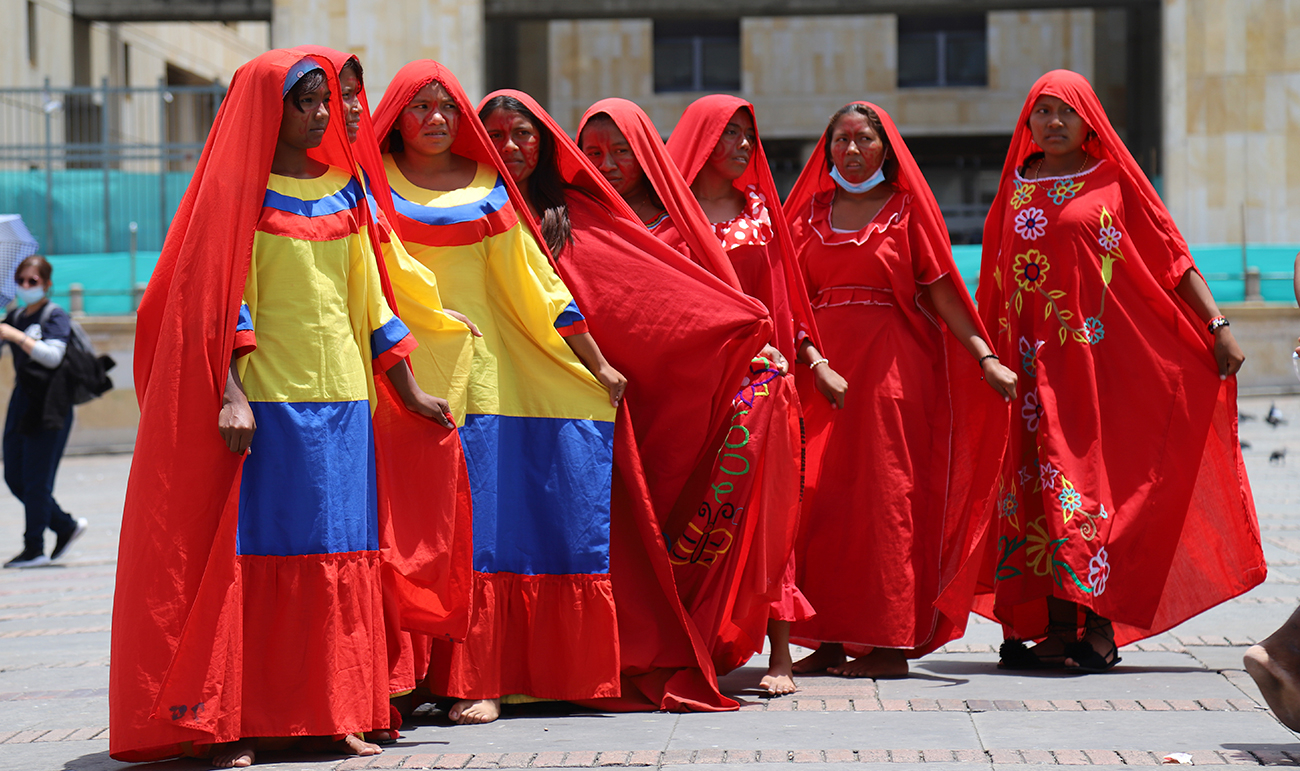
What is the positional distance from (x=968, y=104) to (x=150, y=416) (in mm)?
28030

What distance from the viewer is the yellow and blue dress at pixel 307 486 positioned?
363cm

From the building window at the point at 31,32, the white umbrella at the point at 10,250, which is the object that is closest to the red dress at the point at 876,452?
the white umbrella at the point at 10,250

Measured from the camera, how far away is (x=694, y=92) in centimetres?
3097

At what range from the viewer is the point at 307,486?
368 cm

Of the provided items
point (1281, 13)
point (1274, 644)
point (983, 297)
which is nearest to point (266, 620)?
point (1274, 644)

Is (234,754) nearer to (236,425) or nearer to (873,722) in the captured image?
(236,425)

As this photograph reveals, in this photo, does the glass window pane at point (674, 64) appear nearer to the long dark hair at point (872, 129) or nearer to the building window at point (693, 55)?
the building window at point (693, 55)

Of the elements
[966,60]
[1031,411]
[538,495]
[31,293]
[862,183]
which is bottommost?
[538,495]

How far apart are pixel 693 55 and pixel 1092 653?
89.8ft

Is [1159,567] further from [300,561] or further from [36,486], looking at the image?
[36,486]

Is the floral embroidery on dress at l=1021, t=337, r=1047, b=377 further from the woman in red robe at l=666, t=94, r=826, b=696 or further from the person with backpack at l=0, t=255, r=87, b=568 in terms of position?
the person with backpack at l=0, t=255, r=87, b=568

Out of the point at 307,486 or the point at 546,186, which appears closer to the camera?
the point at 307,486

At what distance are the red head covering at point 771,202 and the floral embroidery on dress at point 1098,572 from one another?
1221mm

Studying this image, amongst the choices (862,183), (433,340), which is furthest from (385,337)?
(862,183)
